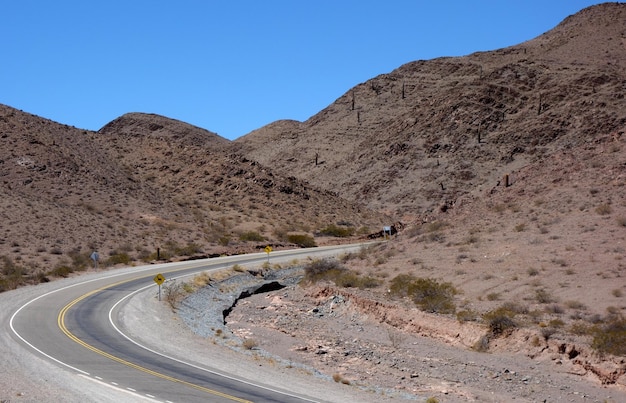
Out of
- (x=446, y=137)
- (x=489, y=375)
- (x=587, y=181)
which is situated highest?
(x=446, y=137)

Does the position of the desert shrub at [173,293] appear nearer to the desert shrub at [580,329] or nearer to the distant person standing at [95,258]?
the distant person standing at [95,258]

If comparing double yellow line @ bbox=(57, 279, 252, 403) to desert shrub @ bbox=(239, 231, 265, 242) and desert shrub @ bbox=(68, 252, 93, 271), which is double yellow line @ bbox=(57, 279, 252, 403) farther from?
desert shrub @ bbox=(239, 231, 265, 242)

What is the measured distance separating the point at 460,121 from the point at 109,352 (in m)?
79.1

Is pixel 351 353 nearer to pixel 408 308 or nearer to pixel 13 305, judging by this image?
pixel 408 308

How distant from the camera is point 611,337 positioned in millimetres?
22906

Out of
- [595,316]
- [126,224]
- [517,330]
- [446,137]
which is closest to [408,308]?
[517,330]

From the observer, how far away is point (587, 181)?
42094 millimetres

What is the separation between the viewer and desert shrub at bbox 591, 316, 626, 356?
2233 centimetres

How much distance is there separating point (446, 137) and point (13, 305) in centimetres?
7118

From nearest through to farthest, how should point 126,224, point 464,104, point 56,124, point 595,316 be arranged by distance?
1. point 595,316
2. point 126,224
3. point 56,124
4. point 464,104

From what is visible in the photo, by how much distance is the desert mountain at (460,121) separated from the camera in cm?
8619

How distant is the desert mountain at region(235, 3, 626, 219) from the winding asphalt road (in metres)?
45.7

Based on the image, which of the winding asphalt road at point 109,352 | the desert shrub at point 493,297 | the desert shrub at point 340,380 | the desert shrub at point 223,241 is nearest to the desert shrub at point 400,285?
the desert shrub at point 493,297

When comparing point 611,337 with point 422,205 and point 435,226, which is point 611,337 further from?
point 422,205
